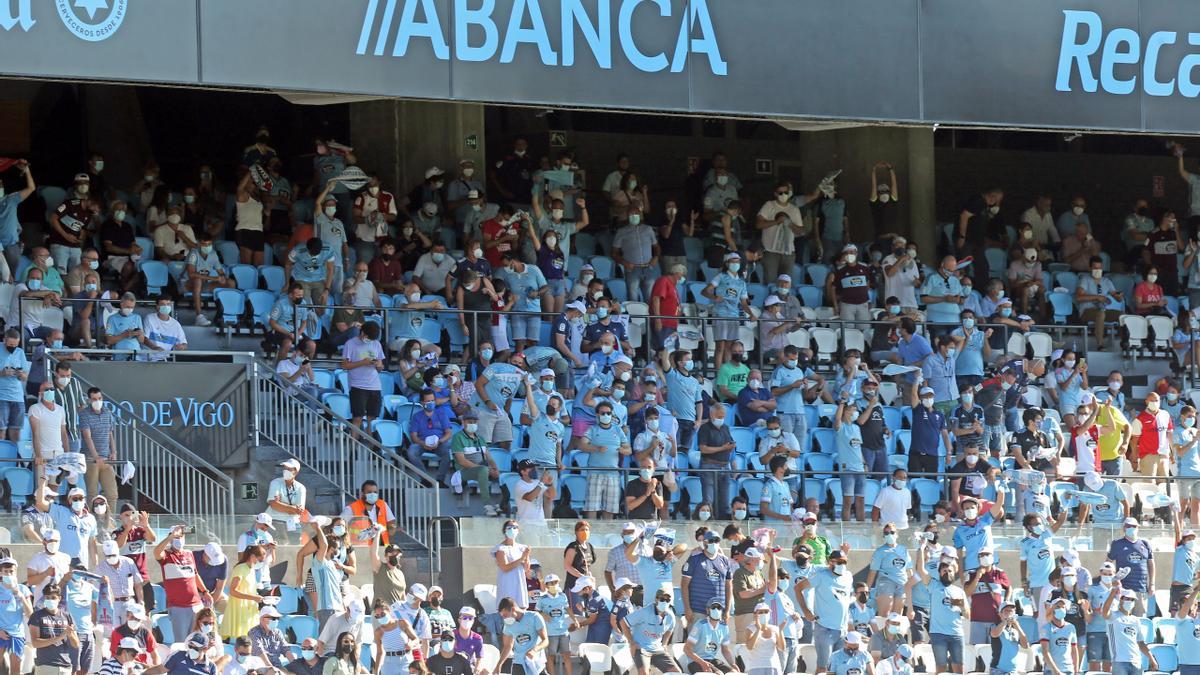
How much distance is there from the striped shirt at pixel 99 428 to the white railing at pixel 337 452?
171 cm

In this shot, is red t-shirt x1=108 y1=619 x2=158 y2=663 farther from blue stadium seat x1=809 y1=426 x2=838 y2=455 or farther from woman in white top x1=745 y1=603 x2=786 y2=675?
blue stadium seat x1=809 y1=426 x2=838 y2=455

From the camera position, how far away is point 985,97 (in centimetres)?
2327

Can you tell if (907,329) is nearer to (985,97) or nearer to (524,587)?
(985,97)

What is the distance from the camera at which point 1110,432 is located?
76.6 ft

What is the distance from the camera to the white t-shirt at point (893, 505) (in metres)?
21.5

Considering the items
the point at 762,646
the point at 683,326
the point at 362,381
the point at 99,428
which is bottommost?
the point at 762,646

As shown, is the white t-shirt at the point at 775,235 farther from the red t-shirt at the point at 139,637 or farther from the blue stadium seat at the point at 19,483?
the red t-shirt at the point at 139,637

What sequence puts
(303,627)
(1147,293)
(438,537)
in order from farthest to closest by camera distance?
1. (1147,293)
2. (438,537)
3. (303,627)

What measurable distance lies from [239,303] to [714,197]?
660 centimetres

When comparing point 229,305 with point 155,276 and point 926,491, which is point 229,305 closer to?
point 155,276

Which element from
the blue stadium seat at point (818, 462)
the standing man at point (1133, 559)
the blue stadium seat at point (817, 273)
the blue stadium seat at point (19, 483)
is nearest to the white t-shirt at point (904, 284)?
the blue stadium seat at point (817, 273)

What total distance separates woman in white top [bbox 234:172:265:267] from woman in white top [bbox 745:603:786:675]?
750 cm

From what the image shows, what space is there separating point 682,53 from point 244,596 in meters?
7.42

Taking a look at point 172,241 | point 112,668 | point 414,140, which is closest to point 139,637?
point 112,668
